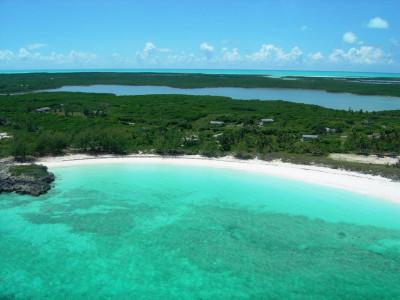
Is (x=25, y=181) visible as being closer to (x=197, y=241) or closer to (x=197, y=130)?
(x=197, y=241)

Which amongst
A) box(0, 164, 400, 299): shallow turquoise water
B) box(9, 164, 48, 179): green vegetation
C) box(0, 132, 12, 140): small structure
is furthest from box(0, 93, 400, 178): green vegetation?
box(0, 164, 400, 299): shallow turquoise water

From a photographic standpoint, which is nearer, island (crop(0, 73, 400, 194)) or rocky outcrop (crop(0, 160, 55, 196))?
rocky outcrop (crop(0, 160, 55, 196))

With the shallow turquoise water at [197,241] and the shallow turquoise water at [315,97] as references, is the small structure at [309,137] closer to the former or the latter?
the shallow turquoise water at [197,241]

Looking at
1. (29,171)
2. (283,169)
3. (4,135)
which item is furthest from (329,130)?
(4,135)

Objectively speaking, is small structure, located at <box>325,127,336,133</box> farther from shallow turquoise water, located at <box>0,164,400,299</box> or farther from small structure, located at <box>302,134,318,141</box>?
shallow turquoise water, located at <box>0,164,400,299</box>

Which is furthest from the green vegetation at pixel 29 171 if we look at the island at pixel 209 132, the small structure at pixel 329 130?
the small structure at pixel 329 130
